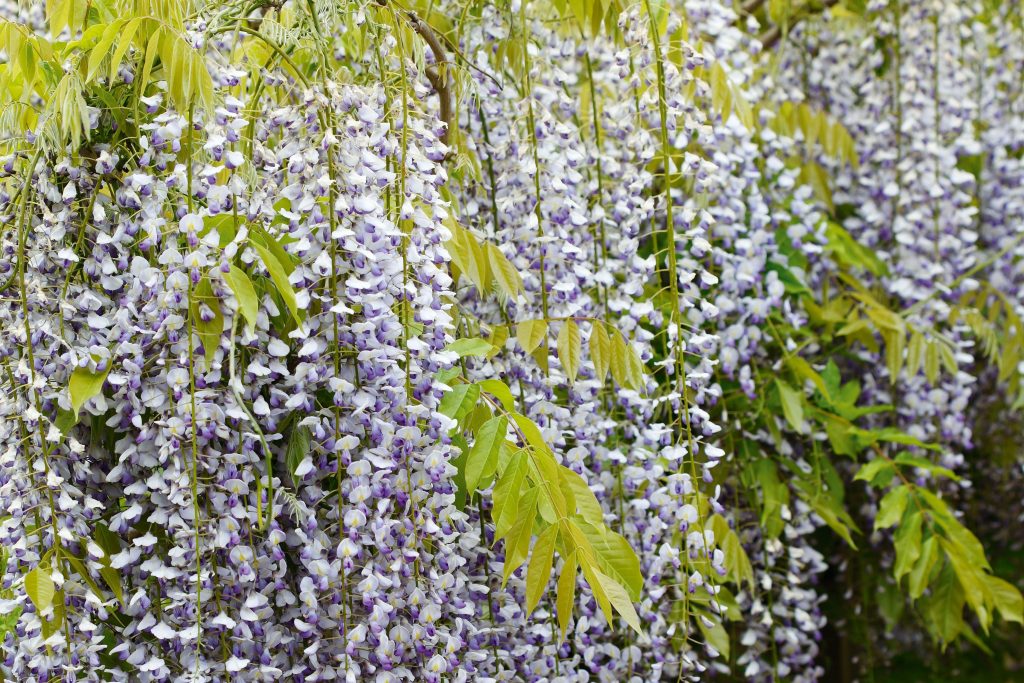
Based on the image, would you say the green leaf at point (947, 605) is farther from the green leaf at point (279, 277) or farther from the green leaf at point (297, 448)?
the green leaf at point (279, 277)

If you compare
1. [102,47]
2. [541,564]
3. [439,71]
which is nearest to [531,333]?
[541,564]

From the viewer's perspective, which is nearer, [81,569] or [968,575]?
[81,569]

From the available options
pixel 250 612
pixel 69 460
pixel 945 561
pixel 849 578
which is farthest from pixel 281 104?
pixel 849 578

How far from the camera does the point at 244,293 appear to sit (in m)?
1.92

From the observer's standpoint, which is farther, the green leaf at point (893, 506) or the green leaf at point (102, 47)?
the green leaf at point (893, 506)

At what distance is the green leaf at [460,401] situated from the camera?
2133mm

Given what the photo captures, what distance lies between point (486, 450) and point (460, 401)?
124 millimetres

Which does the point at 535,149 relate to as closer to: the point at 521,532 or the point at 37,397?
the point at 521,532

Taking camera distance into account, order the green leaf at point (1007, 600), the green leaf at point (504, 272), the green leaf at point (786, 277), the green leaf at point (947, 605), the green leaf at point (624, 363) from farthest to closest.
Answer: the green leaf at point (786, 277) → the green leaf at point (947, 605) → the green leaf at point (1007, 600) → the green leaf at point (624, 363) → the green leaf at point (504, 272)

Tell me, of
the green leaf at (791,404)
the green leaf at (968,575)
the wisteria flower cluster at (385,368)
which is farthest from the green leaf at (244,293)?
the green leaf at (968,575)

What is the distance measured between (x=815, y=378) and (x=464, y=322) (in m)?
1.28

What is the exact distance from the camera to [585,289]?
9.50 ft

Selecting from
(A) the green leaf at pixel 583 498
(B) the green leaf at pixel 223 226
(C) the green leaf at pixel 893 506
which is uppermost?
(B) the green leaf at pixel 223 226

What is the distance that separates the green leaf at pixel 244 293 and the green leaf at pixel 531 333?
2.19 ft
